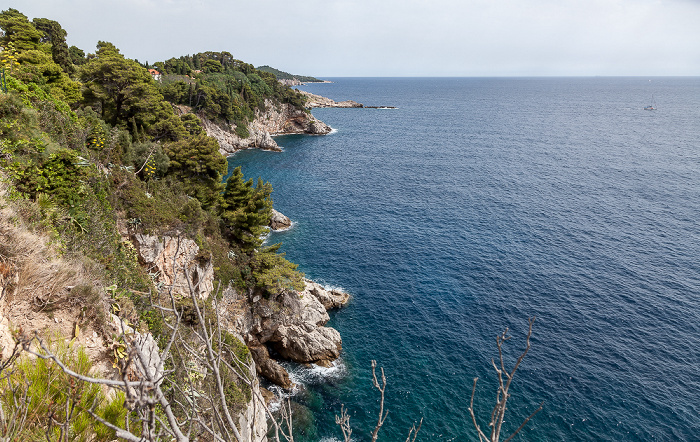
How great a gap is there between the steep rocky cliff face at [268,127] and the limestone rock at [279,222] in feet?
150

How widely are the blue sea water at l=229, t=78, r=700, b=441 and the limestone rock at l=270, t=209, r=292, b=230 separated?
1.63 meters

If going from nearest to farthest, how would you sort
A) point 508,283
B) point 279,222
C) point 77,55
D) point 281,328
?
point 281,328 < point 508,283 < point 279,222 < point 77,55

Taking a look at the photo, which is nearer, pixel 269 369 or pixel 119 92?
pixel 269 369

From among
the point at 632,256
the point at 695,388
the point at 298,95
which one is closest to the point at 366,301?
the point at 695,388

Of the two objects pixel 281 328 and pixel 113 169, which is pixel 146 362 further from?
pixel 281 328

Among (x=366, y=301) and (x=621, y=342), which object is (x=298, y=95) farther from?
(x=621, y=342)

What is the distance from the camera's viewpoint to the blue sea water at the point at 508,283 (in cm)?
2814

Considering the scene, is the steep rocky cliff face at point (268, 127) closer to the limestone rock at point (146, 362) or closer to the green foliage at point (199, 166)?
the green foliage at point (199, 166)

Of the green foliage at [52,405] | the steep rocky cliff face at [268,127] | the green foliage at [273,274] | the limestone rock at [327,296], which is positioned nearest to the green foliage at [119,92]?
the green foliage at [273,274]

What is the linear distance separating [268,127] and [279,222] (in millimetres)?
72066

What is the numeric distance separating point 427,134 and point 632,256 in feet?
280

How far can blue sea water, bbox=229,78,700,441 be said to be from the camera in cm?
2814

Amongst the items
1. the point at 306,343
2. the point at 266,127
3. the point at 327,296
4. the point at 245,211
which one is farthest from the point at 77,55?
the point at 306,343

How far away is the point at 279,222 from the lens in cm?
5519
